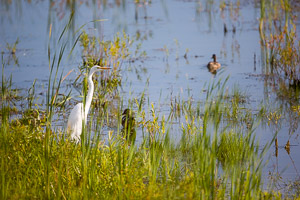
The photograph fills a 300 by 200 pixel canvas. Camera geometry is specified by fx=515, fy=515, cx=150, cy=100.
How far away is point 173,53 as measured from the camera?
Answer: 11938 mm

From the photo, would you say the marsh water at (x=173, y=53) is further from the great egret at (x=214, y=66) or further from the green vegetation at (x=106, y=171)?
the green vegetation at (x=106, y=171)

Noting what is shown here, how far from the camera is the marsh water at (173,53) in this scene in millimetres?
7293

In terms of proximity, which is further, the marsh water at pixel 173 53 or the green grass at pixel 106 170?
the marsh water at pixel 173 53

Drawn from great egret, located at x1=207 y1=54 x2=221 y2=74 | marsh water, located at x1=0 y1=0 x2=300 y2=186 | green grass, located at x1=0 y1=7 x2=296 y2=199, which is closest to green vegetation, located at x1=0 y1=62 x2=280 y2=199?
green grass, located at x1=0 y1=7 x2=296 y2=199

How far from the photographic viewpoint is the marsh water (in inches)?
287

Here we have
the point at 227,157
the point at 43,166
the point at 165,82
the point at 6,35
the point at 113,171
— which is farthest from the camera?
the point at 6,35

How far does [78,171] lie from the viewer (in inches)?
158

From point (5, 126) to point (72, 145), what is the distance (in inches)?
28.0

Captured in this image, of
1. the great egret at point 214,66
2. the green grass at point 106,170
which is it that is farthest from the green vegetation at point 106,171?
the great egret at point 214,66

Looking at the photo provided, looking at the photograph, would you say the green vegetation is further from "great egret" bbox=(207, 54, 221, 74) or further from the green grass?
"great egret" bbox=(207, 54, 221, 74)

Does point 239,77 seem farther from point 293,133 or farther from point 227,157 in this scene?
point 227,157

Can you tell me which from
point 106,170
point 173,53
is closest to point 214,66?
point 173,53

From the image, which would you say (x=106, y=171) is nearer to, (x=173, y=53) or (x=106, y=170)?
(x=106, y=170)

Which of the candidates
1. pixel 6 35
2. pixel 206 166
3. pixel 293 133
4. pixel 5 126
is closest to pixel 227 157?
pixel 293 133
